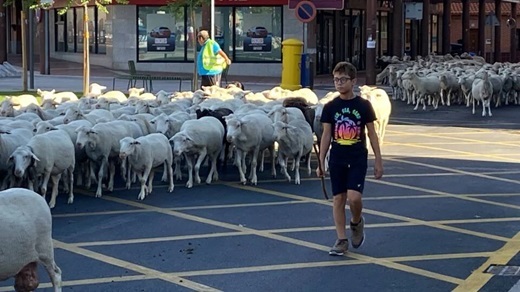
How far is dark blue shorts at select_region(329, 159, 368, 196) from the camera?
28.5ft

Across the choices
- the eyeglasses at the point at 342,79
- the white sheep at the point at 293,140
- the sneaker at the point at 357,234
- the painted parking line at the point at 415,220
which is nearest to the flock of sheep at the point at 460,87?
the white sheep at the point at 293,140

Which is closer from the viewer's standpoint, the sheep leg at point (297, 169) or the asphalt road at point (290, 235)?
the asphalt road at point (290, 235)

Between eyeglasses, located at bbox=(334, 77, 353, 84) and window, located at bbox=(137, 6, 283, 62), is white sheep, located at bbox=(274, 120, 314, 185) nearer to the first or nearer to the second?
eyeglasses, located at bbox=(334, 77, 353, 84)

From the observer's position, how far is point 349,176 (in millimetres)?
8742

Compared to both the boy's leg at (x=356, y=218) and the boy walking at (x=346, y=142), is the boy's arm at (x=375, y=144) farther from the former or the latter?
the boy's leg at (x=356, y=218)

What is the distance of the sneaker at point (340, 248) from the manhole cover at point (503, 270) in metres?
1.32

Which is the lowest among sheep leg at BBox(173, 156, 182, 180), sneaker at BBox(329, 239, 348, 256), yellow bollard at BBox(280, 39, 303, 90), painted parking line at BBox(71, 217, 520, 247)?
painted parking line at BBox(71, 217, 520, 247)

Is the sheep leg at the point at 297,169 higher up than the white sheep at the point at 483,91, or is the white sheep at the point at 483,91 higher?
the white sheep at the point at 483,91

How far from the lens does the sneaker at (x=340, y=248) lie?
347 inches

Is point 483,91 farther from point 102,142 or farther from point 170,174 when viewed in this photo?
point 102,142

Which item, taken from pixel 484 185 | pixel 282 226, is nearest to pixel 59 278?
pixel 282 226

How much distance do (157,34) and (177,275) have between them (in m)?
32.4

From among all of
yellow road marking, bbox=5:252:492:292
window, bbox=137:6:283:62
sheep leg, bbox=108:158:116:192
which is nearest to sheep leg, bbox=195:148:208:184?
sheep leg, bbox=108:158:116:192

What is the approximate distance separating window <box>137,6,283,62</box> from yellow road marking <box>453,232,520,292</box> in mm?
29052
